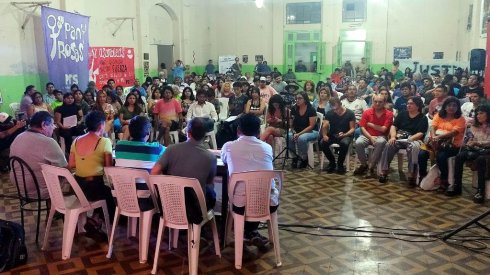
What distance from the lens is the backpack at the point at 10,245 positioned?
320 centimetres

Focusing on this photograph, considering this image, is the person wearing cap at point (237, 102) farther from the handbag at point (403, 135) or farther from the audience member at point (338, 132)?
the handbag at point (403, 135)

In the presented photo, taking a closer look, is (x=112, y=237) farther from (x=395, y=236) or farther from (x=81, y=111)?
(x=81, y=111)

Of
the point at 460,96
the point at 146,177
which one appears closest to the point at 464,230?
the point at 146,177

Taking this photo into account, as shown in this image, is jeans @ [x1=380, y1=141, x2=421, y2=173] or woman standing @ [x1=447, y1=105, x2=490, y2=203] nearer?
woman standing @ [x1=447, y1=105, x2=490, y2=203]

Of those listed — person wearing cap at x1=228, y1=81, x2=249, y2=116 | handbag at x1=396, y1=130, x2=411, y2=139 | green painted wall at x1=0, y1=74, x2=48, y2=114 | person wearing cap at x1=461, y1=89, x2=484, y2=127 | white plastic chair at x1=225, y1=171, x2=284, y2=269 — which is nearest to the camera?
white plastic chair at x1=225, y1=171, x2=284, y2=269

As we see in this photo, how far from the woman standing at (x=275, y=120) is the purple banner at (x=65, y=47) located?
420 centimetres

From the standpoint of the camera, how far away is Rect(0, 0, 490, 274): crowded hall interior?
10.5 feet

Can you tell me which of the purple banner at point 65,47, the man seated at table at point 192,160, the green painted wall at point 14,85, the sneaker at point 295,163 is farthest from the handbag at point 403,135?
the green painted wall at point 14,85

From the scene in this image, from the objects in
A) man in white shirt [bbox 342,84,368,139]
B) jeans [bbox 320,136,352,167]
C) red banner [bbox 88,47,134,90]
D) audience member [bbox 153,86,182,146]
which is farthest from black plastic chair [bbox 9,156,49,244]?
red banner [bbox 88,47,134,90]

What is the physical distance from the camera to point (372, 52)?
14.8 m

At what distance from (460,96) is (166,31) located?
30.3ft

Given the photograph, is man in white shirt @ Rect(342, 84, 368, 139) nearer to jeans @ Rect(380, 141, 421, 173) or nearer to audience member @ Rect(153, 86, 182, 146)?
jeans @ Rect(380, 141, 421, 173)

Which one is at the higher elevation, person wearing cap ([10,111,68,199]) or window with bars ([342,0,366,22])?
window with bars ([342,0,366,22])

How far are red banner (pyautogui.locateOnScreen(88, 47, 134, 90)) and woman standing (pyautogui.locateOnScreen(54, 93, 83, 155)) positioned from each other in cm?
360
